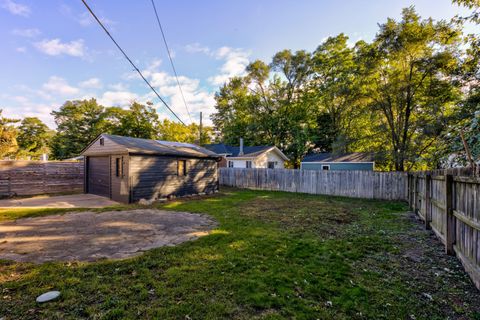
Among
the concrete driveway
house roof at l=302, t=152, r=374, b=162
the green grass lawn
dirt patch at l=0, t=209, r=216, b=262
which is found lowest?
the concrete driveway

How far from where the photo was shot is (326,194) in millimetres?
13156

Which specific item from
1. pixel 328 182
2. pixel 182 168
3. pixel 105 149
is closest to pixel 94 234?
pixel 182 168

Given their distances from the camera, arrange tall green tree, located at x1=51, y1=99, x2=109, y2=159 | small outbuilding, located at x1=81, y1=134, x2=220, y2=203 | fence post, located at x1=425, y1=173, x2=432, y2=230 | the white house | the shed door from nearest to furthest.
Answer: fence post, located at x1=425, y1=173, x2=432, y2=230 < small outbuilding, located at x1=81, y1=134, x2=220, y2=203 < the shed door < the white house < tall green tree, located at x1=51, y1=99, x2=109, y2=159

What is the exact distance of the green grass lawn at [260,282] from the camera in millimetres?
2436

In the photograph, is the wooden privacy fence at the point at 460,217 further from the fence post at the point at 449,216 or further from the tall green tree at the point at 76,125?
the tall green tree at the point at 76,125

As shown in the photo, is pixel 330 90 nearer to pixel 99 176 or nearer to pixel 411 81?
pixel 411 81

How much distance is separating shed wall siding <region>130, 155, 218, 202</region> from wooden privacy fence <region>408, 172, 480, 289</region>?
10.3 metres

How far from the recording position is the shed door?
37.2 feet

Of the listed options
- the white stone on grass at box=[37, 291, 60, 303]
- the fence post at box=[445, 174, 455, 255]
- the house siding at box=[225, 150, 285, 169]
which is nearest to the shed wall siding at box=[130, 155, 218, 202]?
the white stone on grass at box=[37, 291, 60, 303]

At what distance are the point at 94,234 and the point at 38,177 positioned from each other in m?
10.7

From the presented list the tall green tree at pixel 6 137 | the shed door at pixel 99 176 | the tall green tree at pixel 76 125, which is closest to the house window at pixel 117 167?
the shed door at pixel 99 176

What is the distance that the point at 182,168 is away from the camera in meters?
12.1

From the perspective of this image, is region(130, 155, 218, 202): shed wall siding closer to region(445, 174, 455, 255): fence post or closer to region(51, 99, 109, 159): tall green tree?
region(445, 174, 455, 255): fence post

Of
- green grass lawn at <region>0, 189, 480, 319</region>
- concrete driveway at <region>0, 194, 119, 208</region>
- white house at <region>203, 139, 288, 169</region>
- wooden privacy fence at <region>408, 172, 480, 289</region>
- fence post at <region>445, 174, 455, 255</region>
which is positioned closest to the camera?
green grass lawn at <region>0, 189, 480, 319</region>
